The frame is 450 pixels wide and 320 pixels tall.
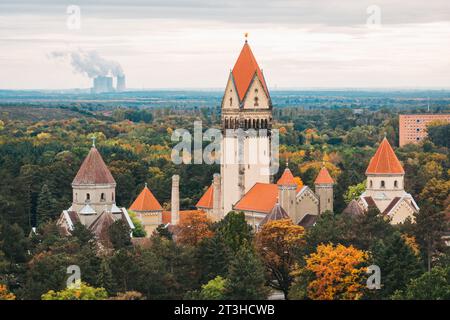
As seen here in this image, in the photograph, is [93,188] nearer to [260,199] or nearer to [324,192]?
[260,199]

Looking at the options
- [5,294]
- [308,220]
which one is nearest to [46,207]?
[308,220]

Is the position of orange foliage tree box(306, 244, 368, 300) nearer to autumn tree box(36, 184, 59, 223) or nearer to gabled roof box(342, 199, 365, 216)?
gabled roof box(342, 199, 365, 216)

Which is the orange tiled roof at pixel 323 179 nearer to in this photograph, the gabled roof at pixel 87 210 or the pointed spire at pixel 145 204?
the pointed spire at pixel 145 204

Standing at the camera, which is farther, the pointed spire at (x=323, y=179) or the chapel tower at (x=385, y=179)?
the chapel tower at (x=385, y=179)

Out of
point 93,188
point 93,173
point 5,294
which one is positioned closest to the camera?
point 5,294

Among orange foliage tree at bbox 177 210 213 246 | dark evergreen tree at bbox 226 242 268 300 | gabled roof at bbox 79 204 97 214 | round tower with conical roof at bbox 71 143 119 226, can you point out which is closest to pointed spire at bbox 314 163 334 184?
orange foliage tree at bbox 177 210 213 246

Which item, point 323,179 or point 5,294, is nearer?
point 5,294

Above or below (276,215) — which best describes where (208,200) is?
below

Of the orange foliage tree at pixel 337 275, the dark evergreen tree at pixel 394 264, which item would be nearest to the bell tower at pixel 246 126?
the dark evergreen tree at pixel 394 264
